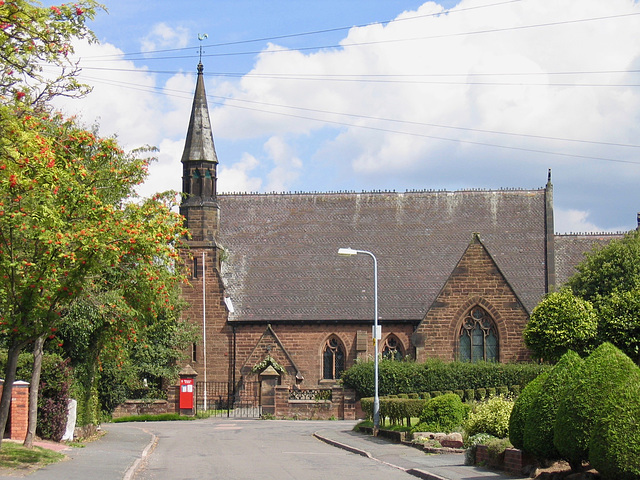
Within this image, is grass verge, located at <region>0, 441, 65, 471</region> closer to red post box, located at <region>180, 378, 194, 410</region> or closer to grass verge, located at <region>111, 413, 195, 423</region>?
grass verge, located at <region>111, 413, 195, 423</region>

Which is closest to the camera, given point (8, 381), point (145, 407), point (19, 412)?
point (8, 381)

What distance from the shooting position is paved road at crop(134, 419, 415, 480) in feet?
57.3

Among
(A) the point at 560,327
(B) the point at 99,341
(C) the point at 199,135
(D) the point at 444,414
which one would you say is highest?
(C) the point at 199,135

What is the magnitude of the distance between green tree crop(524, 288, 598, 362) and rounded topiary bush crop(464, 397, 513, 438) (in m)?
5.06

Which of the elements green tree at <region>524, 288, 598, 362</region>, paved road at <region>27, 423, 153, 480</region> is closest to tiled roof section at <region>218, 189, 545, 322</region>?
green tree at <region>524, 288, 598, 362</region>

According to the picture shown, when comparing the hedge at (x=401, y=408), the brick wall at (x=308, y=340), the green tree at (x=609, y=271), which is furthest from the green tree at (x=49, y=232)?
the brick wall at (x=308, y=340)

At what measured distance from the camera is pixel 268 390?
38062 millimetres

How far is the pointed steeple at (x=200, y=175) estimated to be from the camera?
44375 mm

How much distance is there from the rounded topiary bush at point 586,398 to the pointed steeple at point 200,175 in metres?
31.6

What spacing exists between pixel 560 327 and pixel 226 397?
70.7ft

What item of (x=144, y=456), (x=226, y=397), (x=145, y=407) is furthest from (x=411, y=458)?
(x=226, y=397)

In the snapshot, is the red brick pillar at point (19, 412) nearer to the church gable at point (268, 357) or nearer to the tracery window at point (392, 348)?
the church gable at point (268, 357)

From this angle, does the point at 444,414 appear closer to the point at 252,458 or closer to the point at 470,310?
the point at 252,458

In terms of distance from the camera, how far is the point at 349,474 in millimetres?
17562
